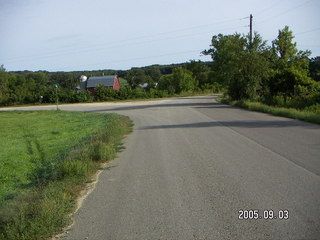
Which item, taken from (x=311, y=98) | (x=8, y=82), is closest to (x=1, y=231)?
(x=311, y=98)

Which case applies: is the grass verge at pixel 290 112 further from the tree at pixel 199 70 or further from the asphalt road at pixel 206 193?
the tree at pixel 199 70

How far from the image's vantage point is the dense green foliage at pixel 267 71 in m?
30.9

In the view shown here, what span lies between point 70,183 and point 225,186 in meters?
3.20

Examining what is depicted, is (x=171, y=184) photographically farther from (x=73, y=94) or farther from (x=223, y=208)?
(x=73, y=94)

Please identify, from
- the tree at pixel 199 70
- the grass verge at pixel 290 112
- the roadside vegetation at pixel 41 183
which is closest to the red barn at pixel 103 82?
the tree at pixel 199 70

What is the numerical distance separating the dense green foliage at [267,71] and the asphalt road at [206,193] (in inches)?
770

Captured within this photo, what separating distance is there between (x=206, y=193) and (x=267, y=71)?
29.6m

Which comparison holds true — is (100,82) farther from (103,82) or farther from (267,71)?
(267,71)

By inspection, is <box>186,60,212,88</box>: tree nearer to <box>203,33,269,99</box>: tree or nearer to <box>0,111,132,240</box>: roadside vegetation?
<box>203,33,269,99</box>: tree

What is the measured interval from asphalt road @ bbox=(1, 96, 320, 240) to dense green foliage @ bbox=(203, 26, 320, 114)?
64.2ft

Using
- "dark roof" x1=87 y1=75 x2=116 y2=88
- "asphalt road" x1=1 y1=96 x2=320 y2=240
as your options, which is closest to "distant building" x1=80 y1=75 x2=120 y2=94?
"dark roof" x1=87 y1=75 x2=116 y2=88

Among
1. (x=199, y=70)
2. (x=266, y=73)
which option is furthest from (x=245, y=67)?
(x=199, y=70)

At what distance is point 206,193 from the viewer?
6516 mm

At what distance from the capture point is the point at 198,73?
334 feet
